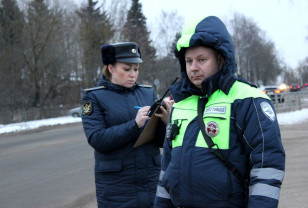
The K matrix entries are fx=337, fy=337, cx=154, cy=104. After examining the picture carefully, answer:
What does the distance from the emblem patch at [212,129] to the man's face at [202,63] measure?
29 centimetres

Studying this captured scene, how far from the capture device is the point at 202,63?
2.03 m

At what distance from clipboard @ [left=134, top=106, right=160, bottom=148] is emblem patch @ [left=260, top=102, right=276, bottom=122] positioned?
0.99 m

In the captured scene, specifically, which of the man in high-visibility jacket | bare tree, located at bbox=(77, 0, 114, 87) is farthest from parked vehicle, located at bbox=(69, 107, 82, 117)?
the man in high-visibility jacket

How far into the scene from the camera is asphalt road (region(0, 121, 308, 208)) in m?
5.50

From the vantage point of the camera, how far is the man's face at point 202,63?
202 cm

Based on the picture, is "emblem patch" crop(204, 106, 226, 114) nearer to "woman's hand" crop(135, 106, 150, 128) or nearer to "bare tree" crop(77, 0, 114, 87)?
"woman's hand" crop(135, 106, 150, 128)

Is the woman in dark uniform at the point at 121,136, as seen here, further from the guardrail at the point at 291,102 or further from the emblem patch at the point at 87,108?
the guardrail at the point at 291,102

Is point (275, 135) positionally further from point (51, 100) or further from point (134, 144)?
point (51, 100)

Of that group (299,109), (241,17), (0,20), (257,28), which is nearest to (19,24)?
(0,20)

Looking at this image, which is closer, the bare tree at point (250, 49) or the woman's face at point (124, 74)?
the woman's face at point (124, 74)

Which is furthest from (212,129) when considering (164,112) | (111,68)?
(111,68)

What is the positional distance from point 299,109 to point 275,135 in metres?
17.9

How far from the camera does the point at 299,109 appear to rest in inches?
712

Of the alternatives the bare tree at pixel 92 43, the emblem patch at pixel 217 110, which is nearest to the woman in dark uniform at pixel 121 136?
the emblem patch at pixel 217 110
